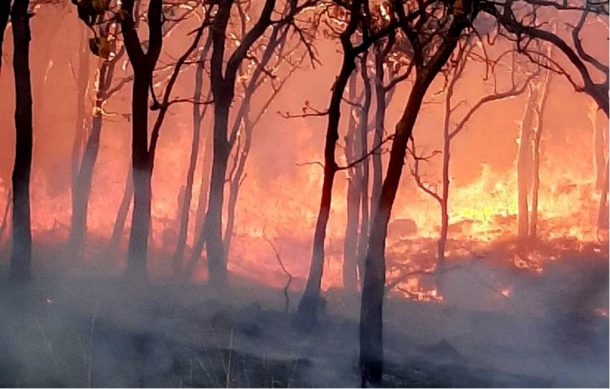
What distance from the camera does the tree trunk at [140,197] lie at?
273cm

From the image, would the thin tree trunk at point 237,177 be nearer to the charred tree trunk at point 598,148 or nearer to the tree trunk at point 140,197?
the tree trunk at point 140,197

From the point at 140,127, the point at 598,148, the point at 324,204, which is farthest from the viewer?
the point at 140,127

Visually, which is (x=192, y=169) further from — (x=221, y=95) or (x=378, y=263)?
(x=378, y=263)

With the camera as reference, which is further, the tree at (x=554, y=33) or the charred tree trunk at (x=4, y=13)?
the charred tree trunk at (x=4, y=13)

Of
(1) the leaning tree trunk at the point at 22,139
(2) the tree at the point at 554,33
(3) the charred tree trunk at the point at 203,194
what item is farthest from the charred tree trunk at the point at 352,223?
(1) the leaning tree trunk at the point at 22,139

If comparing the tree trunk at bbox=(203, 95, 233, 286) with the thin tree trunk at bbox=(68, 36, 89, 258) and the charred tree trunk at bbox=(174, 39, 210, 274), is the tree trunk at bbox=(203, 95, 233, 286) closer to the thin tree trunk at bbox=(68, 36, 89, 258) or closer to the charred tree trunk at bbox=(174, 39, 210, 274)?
the charred tree trunk at bbox=(174, 39, 210, 274)

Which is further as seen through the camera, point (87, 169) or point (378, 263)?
point (87, 169)

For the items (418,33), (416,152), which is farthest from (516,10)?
(416,152)

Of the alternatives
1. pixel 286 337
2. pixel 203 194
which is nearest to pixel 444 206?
pixel 286 337

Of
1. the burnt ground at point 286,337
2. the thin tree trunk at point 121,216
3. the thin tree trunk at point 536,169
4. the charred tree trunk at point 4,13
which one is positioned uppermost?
the charred tree trunk at point 4,13

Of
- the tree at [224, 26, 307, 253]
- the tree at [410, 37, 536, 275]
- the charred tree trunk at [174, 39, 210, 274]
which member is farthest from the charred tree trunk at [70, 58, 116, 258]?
the tree at [410, 37, 536, 275]

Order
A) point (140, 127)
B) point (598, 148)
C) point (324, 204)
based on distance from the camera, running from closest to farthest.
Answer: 1. point (598, 148)
2. point (324, 204)
3. point (140, 127)

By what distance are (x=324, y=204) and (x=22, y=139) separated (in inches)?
39.1

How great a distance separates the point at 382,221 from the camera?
2.65 metres
